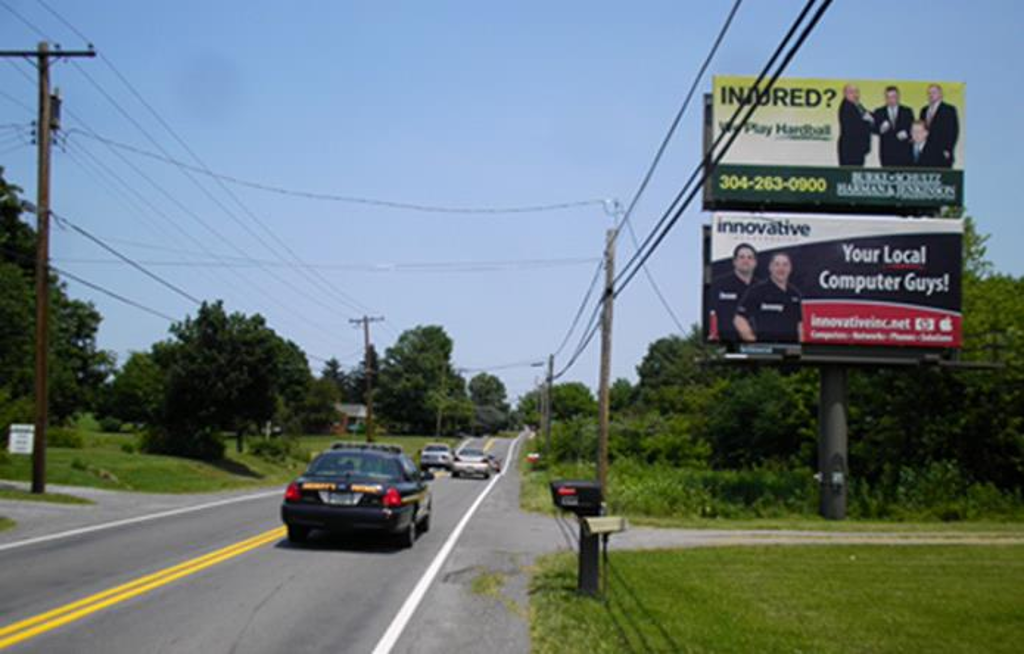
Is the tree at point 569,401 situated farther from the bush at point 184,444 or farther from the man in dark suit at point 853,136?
the man in dark suit at point 853,136

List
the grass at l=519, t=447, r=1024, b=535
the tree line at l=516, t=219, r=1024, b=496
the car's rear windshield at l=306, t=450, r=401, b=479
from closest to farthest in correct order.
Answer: the car's rear windshield at l=306, t=450, r=401, b=479
the grass at l=519, t=447, r=1024, b=535
the tree line at l=516, t=219, r=1024, b=496

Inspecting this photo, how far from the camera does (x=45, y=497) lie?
68.9 feet

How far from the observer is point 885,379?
109 ft

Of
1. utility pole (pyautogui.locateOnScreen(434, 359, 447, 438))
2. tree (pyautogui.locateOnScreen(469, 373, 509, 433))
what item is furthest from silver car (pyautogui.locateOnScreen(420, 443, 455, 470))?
tree (pyautogui.locateOnScreen(469, 373, 509, 433))

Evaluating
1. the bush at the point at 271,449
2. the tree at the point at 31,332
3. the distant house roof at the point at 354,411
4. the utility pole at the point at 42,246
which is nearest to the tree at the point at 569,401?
the distant house roof at the point at 354,411

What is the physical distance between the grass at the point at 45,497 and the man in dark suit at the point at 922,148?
2261 cm

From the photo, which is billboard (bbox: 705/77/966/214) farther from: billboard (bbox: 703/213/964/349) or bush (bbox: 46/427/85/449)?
bush (bbox: 46/427/85/449)

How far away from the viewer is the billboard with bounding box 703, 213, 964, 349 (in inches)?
998

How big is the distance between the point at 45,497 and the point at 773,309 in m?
18.4

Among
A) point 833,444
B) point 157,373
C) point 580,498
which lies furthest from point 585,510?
point 157,373

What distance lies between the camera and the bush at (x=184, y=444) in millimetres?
Result: 47031

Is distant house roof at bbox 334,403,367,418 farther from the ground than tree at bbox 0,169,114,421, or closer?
closer

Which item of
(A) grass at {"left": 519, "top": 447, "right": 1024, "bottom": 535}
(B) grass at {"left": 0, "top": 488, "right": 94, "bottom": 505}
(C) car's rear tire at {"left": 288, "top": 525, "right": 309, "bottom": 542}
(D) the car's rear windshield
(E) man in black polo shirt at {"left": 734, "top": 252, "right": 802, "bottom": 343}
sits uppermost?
(E) man in black polo shirt at {"left": 734, "top": 252, "right": 802, "bottom": 343}

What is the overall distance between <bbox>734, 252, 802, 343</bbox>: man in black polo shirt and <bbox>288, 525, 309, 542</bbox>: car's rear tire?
1472cm
